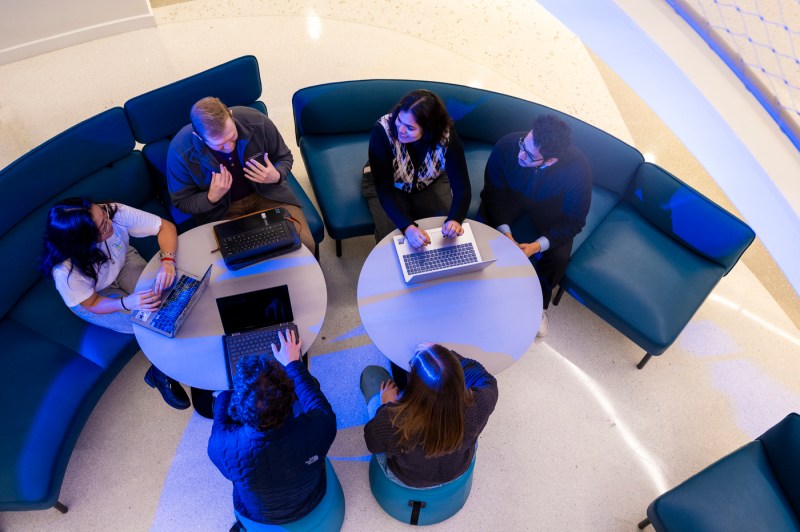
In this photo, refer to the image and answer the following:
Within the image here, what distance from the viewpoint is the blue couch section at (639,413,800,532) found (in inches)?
90.9

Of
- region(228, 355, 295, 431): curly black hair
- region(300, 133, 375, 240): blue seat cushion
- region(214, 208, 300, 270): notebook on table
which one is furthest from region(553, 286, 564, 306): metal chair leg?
region(228, 355, 295, 431): curly black hair

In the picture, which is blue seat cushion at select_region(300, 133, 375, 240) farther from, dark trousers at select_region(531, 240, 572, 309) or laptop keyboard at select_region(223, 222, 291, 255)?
dark trousers at select_region(531, 240, 572, 309)

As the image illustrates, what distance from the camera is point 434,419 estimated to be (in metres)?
1.92

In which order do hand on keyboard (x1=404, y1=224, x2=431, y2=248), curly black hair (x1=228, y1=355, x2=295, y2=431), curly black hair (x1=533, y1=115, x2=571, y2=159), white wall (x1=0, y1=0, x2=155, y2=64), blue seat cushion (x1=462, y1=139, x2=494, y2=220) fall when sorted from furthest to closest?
white wall (x1=0, y1=0, x2=155, y2=64), blue seat cushion (x1=462, y1=139, x2=494, y2=220), hand on keyboard (x1=404, y1=224, x2=431, y2=248), curly black hair (x1=533, y1=115, x2=571, y2=159), curly black hair (x1=228, y1=355, x2=295, y2=431)

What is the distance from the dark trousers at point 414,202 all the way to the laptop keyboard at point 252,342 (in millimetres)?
938

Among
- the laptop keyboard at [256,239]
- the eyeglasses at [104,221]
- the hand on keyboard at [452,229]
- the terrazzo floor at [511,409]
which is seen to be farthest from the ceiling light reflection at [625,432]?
the eyeglasses at [104,221]

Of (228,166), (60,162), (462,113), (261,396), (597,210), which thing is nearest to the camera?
(261,396)

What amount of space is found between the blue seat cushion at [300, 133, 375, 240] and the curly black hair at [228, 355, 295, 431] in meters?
1.28

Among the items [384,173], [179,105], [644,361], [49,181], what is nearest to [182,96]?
[179,105]

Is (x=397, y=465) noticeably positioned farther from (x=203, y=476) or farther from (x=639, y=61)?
(x=639, y=61)

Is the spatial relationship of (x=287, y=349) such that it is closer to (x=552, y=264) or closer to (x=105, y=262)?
(x=105, y=262)

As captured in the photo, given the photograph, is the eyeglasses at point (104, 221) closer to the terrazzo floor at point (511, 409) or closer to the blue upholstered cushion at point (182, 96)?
the blue upholstered cushion at point (182, 96)

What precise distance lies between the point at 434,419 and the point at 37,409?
1871 mm

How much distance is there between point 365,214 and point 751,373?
2492 millimetres
